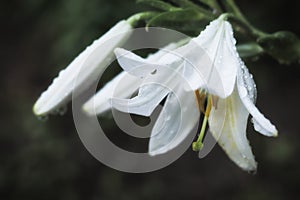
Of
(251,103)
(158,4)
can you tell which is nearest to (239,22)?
(158,4)

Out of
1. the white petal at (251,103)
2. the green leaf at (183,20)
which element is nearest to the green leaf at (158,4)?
the green leaf at (183,20)

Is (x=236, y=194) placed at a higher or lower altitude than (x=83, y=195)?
lower

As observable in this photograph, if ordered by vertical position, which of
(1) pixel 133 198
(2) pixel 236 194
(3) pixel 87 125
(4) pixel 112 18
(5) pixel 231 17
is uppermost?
(5) pixel 231 17

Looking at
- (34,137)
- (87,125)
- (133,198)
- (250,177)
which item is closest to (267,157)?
(250,177)

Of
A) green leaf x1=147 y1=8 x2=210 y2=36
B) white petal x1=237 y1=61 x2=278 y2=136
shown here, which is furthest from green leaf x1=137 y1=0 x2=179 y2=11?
white petal x1=237 y1=61 x2=278 y2=136

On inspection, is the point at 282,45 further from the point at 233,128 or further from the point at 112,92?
the point at 112,92

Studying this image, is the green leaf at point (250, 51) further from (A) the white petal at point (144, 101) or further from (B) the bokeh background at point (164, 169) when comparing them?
(B) the bokeh background at point (164, 169)

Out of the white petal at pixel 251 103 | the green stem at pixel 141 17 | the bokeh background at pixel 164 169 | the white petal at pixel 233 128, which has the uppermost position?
the green stem at pixel 141 17

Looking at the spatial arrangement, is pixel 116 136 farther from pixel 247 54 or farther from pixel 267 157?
pixel 247 54

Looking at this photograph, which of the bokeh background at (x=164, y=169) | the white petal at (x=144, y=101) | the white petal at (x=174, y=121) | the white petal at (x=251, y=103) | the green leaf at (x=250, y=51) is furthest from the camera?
the bokeh background at (x=164, y=169)
